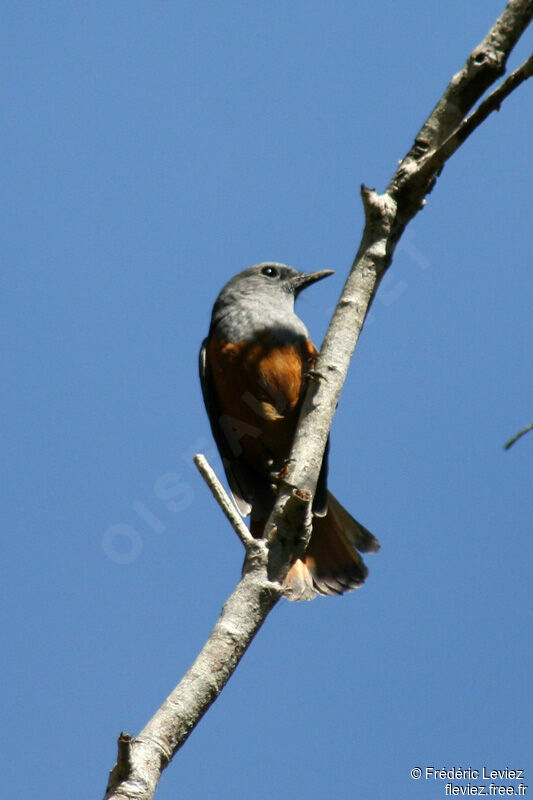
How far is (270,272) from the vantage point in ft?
21.9

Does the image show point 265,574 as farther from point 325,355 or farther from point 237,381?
point 237,381

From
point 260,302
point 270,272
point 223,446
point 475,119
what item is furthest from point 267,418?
point 475,119

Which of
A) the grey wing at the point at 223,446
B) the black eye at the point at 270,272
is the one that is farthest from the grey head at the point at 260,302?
the grey wing at the point at 223,446

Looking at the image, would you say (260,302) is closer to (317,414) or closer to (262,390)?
(262,390)

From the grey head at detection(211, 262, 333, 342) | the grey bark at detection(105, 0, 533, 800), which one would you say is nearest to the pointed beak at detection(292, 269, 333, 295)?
the grey head at detection(211, 262, 333, 342)

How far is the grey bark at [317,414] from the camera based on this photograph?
2.58 m

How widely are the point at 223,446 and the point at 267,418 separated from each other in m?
0.58

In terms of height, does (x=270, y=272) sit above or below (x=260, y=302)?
above

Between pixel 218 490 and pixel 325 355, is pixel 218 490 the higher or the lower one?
the lower one

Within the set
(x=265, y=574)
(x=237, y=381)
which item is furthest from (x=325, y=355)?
(x=237, y=381)

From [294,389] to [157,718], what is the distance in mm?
3095

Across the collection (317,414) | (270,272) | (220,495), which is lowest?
(220,495)

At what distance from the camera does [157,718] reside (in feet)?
8.54

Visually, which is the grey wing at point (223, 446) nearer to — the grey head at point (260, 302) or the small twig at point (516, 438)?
the grey head at point (260, 302)
